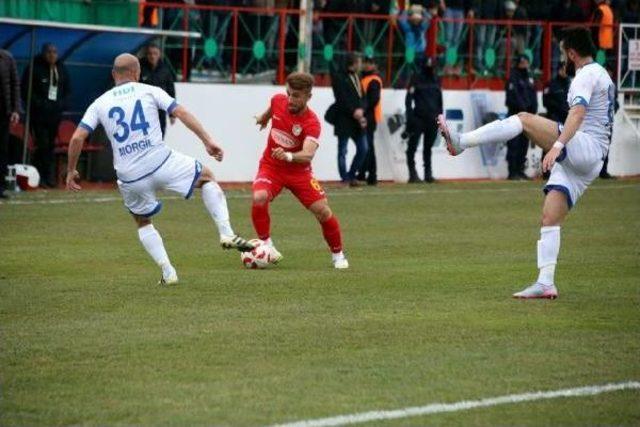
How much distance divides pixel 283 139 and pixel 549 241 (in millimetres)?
3530

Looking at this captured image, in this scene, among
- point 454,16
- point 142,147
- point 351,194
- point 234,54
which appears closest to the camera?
point 142,147

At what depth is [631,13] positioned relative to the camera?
1430 inches

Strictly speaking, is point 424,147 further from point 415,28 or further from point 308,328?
point 308,328

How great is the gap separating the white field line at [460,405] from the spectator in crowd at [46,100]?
1680 centimetres

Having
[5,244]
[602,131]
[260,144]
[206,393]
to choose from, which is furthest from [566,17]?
[206,393]

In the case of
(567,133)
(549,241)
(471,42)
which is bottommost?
(549,241)

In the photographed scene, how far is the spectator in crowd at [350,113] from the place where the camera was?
27.7 meters

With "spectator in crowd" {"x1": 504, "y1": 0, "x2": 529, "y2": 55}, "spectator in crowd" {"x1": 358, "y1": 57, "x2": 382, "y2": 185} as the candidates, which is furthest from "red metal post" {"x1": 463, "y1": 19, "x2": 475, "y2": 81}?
"spectator in crowd" {"x1": 358, "y1": 57, "x2": 382, "y2": 185}

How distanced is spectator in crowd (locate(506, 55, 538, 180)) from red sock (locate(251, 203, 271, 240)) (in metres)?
15.6

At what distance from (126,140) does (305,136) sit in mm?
2365

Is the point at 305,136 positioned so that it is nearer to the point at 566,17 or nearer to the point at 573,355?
the point at 573,355

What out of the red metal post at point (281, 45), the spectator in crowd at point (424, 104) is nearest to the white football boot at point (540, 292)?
the spectator in crowd at point (424, 104)

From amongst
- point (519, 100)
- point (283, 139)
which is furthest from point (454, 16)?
point (283, 139)

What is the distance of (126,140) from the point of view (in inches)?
526
